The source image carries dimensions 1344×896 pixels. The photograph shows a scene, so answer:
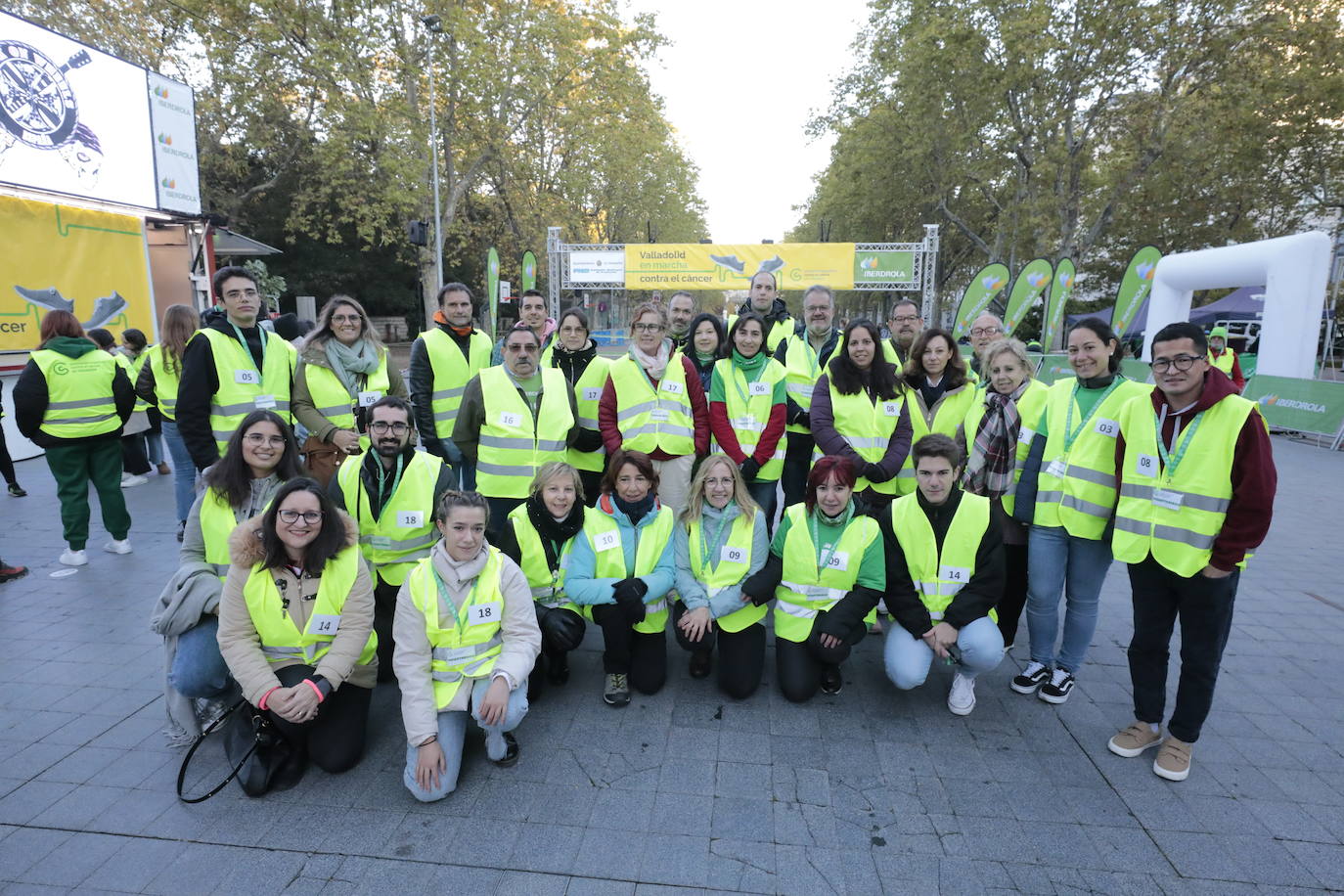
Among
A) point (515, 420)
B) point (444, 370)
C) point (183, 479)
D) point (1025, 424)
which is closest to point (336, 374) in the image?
point (444, 370)

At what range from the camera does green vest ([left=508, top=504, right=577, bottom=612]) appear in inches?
139

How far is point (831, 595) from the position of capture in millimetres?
3508

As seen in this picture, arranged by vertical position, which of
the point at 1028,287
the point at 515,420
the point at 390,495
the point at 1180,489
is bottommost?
the point at 390,495

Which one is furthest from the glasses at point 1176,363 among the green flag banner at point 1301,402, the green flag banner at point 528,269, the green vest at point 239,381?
the green flag banner at point 528,269

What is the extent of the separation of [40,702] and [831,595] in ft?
13.0

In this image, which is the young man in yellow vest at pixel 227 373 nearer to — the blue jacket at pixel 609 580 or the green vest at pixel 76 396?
the green vest at pixel 76 396

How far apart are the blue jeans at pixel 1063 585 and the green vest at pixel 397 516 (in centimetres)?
312

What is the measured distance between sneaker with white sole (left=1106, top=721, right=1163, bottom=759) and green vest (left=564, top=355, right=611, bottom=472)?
125 inches

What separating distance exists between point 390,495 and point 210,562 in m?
0.82

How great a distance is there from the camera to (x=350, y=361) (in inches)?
173

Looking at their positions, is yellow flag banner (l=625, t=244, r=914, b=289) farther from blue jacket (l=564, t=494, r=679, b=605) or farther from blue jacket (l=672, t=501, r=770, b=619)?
blue jacket (l=564, t=494, r=679, b=605)

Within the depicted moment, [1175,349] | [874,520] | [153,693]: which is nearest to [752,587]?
[874,520]

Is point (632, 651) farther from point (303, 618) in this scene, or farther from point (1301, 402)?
point (1301, 402)

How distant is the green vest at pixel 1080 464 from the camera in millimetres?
3154
